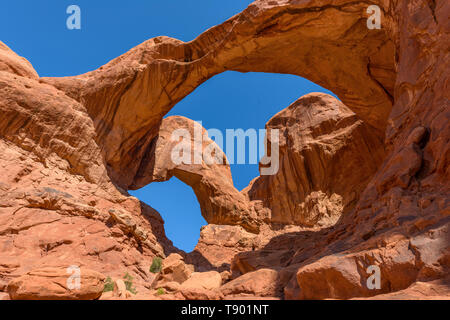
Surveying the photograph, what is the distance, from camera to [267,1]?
11000 mm

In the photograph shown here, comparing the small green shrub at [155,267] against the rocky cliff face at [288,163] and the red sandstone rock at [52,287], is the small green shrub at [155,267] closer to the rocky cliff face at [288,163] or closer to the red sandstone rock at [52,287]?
the rocky cliff face at [288,163]

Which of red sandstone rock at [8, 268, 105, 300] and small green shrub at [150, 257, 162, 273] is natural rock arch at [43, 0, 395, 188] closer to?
small green shrub at [150, 257, 162, 273]

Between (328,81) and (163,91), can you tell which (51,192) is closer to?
(163,91)

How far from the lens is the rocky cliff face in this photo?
538 cm

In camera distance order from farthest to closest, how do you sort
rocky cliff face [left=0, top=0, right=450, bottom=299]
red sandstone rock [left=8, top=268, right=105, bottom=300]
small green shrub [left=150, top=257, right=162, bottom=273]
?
small green shrub [left=150, top=257, right=162, bottom=273]
rocky cliff face [left=0, top=0, right=450, bottom=299]
red sandstone rock [left=8, top=268, right=105, bottom=300]

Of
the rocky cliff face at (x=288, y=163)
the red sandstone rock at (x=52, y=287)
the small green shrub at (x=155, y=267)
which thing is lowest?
the red sandstone rock at (x=52, y=287)

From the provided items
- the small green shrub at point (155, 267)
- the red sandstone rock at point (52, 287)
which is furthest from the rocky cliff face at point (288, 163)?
the small green shrub at point (155, 267)

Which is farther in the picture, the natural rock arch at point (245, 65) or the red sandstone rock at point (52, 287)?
the natural rock arch at point (245, 65)

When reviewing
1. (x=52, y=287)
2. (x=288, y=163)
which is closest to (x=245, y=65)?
(x=288, y=163)

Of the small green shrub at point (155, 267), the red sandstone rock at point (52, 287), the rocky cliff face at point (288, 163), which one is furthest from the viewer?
the small green shrub at point (155, 267)

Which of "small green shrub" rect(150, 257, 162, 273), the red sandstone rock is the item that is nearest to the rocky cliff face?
the red sandstone rock

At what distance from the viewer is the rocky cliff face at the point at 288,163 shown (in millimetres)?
5379

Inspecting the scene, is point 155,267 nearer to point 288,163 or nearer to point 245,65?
point 245,65
